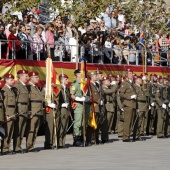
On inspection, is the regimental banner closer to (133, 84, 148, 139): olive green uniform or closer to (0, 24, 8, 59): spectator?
(0, 24, 8, 59): spectator

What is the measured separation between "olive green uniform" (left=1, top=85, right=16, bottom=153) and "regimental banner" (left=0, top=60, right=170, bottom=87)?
194 inches

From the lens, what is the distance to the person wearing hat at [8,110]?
20.7m

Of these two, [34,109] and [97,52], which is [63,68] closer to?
[97,52]

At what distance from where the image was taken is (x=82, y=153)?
69.2 feet

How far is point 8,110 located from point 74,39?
9185 mm

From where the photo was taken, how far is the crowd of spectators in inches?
1038

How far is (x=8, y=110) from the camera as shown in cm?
2084

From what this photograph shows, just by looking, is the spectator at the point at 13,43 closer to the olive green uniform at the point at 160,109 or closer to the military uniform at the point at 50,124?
the military uniform at the point at 50,124

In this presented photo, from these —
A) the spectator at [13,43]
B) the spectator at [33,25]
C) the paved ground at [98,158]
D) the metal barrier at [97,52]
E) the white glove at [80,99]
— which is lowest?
the paved ground at [98,158]

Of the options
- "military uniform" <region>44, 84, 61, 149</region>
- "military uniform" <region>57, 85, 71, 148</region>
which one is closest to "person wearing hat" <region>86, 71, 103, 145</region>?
"military uniform" <region>57, 85, 71, 148</region>

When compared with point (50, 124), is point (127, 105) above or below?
above

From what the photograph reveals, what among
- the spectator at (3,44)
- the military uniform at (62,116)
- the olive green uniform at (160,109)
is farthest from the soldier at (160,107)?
the military uniform at (62,116)

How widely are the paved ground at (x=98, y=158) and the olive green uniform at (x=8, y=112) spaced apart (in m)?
0.42

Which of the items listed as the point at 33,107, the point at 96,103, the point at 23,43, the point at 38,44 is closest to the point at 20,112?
the point at 33,107
